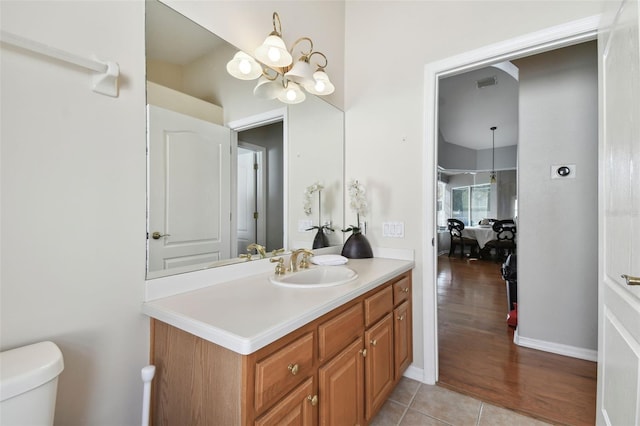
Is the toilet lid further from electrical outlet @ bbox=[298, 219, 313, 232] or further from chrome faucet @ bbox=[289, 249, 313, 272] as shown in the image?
electrical outlet @ bbox=[298, 219, 313, 232]

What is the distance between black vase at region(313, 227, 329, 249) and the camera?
2.05m

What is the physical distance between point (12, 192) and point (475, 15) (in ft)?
7.76

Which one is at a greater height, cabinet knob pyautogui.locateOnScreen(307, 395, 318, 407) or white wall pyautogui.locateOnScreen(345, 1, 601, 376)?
white wall pyautogui.locateOnScreen(345, 1, 601, 376)

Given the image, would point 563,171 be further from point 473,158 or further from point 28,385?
point 473,158

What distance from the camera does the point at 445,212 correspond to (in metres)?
8.43

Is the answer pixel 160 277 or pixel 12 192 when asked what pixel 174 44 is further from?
pixel 160 277

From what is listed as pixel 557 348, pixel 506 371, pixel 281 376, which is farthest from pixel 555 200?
pixel 281 376

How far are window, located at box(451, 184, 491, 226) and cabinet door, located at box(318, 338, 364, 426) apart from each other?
326 inches

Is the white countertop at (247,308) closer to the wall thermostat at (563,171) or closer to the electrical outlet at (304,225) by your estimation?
the electrical outlet at (304,225)

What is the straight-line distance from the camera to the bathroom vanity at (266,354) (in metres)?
0.83

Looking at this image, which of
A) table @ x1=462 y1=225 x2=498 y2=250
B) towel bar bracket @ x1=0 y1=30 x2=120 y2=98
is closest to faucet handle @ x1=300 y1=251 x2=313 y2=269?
towel bar bracket @ x1=0 y1=30 x2=120 y2=98

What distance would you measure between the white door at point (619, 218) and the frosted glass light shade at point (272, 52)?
1371 millimetres

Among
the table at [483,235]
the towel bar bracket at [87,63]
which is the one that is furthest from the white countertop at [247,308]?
the table at [483,235]

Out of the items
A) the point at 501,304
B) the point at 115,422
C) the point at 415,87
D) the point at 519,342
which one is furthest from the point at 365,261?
the point at 501,304
